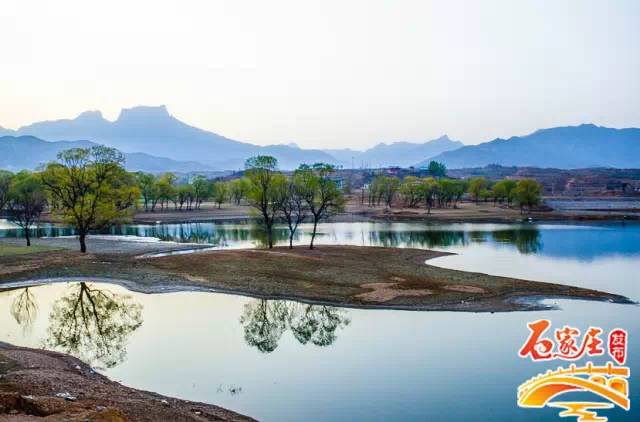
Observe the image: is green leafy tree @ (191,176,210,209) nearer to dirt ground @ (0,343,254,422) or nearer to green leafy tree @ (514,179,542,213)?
green leafy tree @ (514,179,542,213)

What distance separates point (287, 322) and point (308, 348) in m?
5.68

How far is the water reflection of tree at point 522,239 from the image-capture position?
7212 cm

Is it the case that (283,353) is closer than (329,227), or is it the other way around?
(283,353)

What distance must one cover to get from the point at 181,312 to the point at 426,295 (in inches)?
720

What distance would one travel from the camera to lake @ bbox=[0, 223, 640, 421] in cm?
2158

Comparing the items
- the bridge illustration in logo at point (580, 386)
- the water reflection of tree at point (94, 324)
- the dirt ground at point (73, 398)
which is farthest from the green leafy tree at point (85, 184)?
the bridge illustration in logo at point (580, 386)

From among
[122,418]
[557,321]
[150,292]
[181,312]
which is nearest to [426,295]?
[557,321]

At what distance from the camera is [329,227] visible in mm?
107375

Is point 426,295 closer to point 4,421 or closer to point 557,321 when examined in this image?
point 557,321

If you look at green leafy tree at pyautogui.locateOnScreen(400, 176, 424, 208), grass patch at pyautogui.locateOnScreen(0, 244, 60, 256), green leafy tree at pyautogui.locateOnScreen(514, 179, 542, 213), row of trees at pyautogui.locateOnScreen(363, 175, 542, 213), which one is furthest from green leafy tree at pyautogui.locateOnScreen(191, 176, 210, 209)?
green leafy tree at pyautogui.locateOnScreen(514, 179, 542, 213)

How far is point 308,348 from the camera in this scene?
2909 cm

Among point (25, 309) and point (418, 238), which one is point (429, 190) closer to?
point (418, 238)

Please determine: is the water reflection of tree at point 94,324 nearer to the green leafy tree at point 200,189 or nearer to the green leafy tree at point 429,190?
the green leafy tree at point 200,189

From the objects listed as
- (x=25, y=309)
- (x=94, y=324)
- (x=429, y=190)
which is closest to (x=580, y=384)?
(x=94, y=324)
